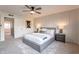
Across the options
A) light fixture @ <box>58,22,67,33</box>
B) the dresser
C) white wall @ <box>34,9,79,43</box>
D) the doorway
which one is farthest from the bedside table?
the doorway

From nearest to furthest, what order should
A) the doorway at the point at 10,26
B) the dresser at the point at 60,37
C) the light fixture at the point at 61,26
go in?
the dresser at the point at 60,37, the light fixture at the point at 61,26, the doorway at the point at 10,26

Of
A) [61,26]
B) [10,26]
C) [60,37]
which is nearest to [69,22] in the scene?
[61,26]

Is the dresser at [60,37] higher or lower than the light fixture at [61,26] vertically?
lower

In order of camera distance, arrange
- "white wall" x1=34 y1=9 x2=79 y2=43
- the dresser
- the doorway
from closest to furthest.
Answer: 1. "white wall" x1=34 y1=9 x2=79 y2=43
2. the dresser
3. the doorway

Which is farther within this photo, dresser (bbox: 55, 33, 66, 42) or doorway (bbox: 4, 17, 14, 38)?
doorway (bbox: 4, 17, 14, 38)

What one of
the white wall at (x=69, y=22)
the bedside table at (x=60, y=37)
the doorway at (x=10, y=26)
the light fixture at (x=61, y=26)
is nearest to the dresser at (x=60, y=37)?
the bedside table at (x=60, y=37)

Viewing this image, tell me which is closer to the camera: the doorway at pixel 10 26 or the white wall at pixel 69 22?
the white wall at pixel 69 22

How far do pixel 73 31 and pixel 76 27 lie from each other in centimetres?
40

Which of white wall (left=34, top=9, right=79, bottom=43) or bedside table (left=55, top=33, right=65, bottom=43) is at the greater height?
white wall (left=34, top=9, right=79, bottom=43)

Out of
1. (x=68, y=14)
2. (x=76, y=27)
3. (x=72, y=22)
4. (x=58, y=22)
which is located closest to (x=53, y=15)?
(x=58, y=22)

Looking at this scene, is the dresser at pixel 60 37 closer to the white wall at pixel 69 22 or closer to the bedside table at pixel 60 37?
the bedside table at pixel 60 37

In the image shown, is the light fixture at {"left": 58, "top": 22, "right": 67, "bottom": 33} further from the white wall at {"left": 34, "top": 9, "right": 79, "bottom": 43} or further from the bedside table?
the bedside table

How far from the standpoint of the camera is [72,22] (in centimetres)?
581

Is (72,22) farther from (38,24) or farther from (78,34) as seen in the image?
(38,24)
